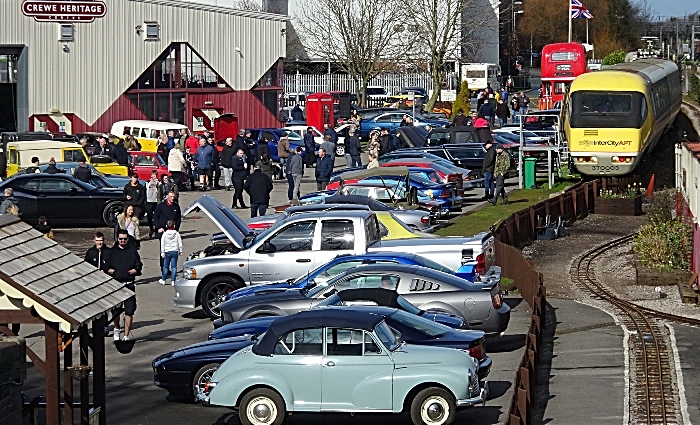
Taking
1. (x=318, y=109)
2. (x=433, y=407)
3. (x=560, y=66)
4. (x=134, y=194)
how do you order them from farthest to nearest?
1. (x=560, y=66)
2. (x=318, y=109)
3. (x=134, y=194)
4. (x=433, y=407)

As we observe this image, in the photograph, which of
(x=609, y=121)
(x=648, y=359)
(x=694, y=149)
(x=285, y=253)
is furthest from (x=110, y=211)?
(x=648, y=359)

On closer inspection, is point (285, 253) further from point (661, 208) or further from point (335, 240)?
point (661, 208)

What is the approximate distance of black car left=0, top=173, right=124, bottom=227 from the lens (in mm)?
30109

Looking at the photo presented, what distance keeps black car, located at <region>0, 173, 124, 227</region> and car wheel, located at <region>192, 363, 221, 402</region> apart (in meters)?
16.1

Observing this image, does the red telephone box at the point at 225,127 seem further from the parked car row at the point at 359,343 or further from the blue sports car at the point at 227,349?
the blue sports car at the point at 227,349

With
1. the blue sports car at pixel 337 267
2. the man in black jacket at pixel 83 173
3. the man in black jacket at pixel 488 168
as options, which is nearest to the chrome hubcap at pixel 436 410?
the blue sports car at pixel 337 267

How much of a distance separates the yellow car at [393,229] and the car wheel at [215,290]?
313 centimetres

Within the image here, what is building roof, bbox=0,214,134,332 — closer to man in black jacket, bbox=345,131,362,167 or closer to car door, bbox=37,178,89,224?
car door, bbox=37,178,89,224

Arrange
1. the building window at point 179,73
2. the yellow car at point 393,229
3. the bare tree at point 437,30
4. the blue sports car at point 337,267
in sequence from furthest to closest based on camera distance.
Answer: the bare tree at point 437,30 → the building window at point 179,73 → the yellow car at point 393,229 → the blue sports car at point 337,267

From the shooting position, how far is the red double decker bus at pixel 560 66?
64400 millimetres

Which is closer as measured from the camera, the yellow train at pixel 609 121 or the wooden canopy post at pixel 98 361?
the wooden canopy post at pixel 98 361

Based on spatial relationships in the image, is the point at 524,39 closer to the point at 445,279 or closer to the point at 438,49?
the point at 438,49

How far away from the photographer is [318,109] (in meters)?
55.0

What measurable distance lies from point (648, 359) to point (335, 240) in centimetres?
584
